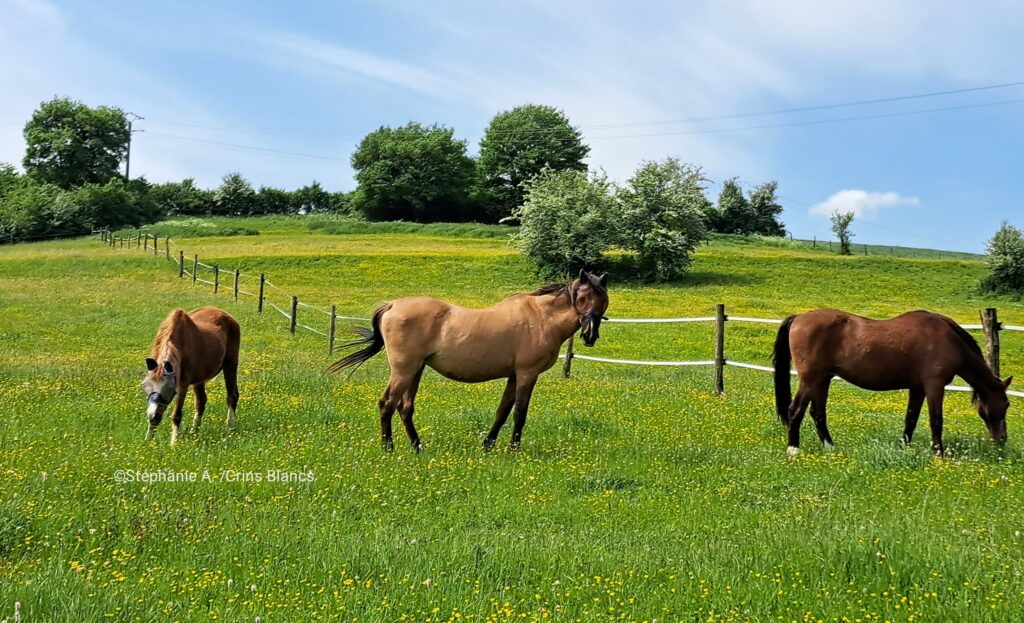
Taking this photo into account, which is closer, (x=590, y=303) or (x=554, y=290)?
(x=590, y=303)

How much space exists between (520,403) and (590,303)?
147cm

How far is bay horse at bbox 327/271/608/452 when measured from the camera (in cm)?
879

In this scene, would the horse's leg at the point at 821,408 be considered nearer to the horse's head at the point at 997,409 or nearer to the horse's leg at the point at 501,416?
the horse's head at the point at 997,409

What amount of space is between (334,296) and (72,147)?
3150 inches

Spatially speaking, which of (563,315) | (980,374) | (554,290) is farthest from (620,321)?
(980,374)

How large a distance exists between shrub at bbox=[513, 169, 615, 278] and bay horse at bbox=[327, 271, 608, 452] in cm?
3498

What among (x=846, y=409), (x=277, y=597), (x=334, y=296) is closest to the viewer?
(x=277, y=597)

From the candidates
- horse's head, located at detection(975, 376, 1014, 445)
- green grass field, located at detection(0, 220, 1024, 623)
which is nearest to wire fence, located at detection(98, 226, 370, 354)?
green grass field, located at detection(0, 220, 1024, 623)

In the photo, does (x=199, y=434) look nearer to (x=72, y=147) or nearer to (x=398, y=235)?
(x=398, y=235)

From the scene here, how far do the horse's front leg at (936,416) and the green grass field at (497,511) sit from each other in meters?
0.21

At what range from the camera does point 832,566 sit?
4.73 meters

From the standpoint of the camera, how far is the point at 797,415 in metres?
8.95

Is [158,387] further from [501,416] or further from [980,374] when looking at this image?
[980,374]

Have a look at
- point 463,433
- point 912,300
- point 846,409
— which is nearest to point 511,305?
point 463,433
